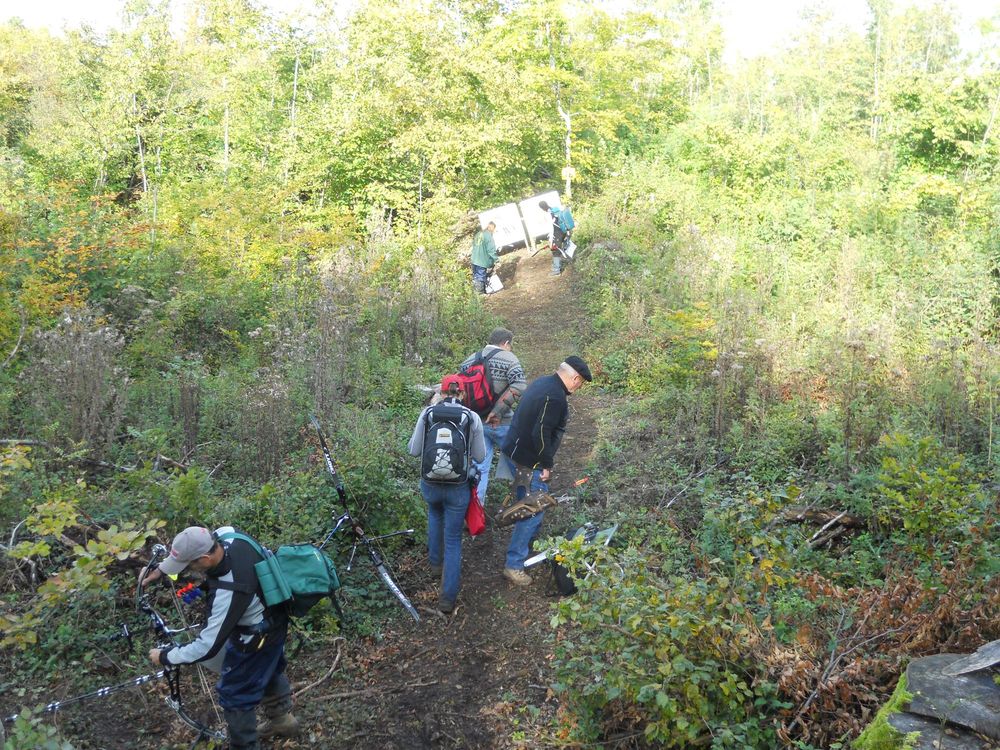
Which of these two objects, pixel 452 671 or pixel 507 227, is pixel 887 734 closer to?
pixel 452 671

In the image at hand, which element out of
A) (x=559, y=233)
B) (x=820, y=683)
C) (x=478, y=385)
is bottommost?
(x=820, y=683)

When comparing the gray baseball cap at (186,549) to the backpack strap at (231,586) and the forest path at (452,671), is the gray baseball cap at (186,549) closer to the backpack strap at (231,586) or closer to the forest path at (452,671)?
the backpack strap at (231,586)

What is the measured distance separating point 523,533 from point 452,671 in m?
1.35

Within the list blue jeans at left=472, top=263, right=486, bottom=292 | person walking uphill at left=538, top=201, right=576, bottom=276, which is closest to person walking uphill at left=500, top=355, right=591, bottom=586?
blue jeans at left=472, top=263, right=486, bottom=292

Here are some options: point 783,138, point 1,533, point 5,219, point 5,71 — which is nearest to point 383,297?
point 5,219

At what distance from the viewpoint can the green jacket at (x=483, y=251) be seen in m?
15.6

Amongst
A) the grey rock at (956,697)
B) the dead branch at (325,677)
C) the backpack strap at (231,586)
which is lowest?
the dead branch at (325,677)

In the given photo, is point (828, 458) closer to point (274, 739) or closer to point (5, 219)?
point (274, 739)

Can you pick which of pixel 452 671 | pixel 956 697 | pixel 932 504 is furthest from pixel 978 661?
pixel 452 671

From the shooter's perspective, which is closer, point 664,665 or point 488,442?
point 664,665

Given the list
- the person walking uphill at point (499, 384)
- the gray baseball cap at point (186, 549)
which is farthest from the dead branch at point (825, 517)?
the gray baseball cap at point (186, 549)

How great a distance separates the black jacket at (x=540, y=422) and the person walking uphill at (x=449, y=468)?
1.50 ft

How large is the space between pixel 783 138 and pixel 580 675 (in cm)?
1681

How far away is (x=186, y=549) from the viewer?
13.1 feet
